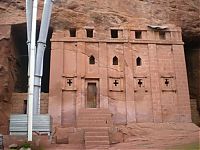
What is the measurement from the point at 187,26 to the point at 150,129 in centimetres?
964

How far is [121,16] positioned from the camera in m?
28.6

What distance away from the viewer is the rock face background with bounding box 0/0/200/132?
89.4ft

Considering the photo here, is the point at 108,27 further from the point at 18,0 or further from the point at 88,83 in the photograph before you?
the point at 18,0

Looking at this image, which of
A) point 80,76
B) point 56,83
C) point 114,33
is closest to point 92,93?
point 80,76

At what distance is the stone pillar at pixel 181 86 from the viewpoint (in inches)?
1022

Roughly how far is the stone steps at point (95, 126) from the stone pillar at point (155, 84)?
3.51 metres

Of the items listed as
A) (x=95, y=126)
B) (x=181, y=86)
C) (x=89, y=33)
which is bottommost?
(x=95, y=126)

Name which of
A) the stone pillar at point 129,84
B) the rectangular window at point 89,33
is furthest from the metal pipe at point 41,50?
the stone pillar at point 129,84

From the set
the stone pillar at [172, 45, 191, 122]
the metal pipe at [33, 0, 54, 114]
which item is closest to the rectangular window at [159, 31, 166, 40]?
the stone pillar at [172, 45, 191, 122]

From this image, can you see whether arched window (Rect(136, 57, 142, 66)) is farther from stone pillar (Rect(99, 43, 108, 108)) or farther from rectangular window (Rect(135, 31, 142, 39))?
stone pillar (Rect(99, 43, 108, 108))

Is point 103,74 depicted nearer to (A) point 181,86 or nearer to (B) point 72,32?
(B) point 72,32

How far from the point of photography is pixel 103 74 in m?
26.7

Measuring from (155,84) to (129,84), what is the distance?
1.76m

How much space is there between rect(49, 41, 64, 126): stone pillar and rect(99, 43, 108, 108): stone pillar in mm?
2679
